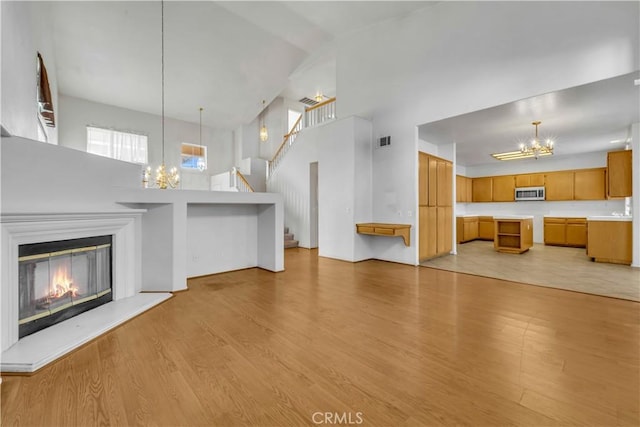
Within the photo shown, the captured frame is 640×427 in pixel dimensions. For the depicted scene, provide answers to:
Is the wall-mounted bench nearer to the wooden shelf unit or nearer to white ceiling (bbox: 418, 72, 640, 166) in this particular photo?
white ceiling (bbox: 418, 72, 640, 166)

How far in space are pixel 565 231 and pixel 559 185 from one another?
148 centimetres

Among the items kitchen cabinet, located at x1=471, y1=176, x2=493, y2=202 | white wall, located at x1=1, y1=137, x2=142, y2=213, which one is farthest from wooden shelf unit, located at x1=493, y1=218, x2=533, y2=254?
white wall, located at x1=1, y1=137, x2=142, y2=213

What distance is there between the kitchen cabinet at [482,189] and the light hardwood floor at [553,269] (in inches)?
126

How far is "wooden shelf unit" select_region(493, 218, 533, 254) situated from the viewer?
7.30 m

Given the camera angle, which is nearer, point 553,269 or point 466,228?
point 553,269

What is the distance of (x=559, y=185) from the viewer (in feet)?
28.5

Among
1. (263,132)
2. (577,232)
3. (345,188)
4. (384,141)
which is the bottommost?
(577,232)

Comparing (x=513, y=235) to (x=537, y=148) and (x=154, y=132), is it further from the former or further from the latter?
(x=154, y=132)

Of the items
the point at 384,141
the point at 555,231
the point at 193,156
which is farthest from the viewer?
the point at 193,156

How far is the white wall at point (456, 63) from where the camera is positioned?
3.80 m

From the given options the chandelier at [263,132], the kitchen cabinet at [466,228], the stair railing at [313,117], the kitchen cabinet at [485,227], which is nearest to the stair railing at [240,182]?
the stair railing at [313,117]

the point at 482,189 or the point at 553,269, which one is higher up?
the point at 482,189

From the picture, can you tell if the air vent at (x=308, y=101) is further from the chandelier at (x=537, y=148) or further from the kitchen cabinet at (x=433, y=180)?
the chandelier at (x=537, y=148)

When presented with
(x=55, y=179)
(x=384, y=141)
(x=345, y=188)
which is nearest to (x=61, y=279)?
(x=55, y=179)
